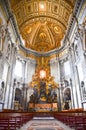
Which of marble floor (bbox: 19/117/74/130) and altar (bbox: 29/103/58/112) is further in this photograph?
altar (bbox: 29/103/58/112)

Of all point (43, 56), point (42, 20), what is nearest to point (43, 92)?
point (43, 56)

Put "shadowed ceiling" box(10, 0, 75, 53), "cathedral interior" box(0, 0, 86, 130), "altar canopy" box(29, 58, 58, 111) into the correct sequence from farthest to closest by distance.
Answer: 1. "shadowed ceiling" box(10, 0, 75, 53)
2. "altar canopy" box(29, 58, 58, 111)
3. "cathedral interior" box(0, 0, 86, 130)

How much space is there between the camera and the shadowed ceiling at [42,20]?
1567cm

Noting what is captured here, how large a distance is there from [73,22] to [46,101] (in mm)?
10615

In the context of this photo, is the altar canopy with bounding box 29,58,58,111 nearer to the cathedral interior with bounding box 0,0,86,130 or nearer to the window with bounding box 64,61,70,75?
the cathedral interior with bounding box 0,0,86,130

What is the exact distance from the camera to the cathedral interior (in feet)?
40.0

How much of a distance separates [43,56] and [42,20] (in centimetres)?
605

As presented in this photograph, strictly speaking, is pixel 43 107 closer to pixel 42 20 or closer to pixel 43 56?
pixel 43 56

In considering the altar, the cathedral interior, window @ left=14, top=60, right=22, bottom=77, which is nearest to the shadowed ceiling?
the cathedral interior

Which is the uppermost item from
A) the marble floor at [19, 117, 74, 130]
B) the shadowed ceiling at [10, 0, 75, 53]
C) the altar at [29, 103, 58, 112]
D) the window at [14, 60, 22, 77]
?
the shadowed ceiling at [10, 0, 75, 53]

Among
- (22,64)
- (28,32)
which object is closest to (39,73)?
(22,64)

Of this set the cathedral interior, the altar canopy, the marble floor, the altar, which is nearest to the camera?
the marble floor

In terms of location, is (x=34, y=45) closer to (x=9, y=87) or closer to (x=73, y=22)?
(x=73, y=22)

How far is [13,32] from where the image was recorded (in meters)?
14.8
